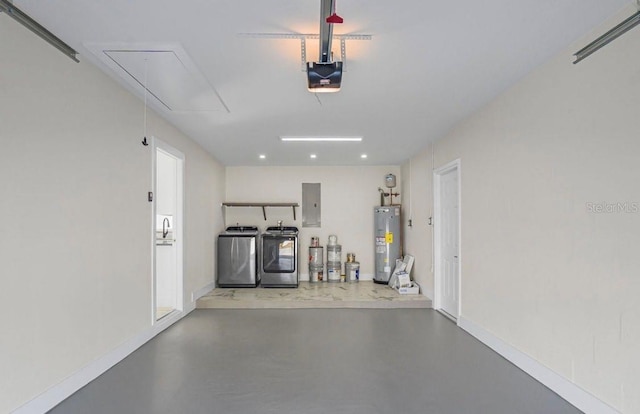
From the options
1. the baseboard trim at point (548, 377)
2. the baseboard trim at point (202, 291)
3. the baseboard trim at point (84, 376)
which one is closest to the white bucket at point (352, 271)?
the baseboard trim at point (202, 291)

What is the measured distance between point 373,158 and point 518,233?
392 centimetres

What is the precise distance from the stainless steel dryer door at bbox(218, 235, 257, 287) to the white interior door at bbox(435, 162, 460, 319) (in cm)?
334

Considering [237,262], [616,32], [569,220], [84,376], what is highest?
[616,32]

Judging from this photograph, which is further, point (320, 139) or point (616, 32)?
point (320, 139)

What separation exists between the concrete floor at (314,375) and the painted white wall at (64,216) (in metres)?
0.43

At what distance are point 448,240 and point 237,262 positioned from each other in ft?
12.4

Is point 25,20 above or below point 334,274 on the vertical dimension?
above

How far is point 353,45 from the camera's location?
2.56 metres

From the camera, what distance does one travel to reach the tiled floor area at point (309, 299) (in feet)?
18.5

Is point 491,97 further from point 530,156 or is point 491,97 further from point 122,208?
point 122,208

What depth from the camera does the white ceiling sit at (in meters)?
2.13

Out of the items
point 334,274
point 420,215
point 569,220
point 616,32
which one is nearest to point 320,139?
point 420,215

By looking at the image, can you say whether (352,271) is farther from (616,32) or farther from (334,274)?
(616,32)

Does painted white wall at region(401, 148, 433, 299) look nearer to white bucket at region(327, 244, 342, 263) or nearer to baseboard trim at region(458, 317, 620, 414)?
white bucket at region(327, 244, 342, 263)
